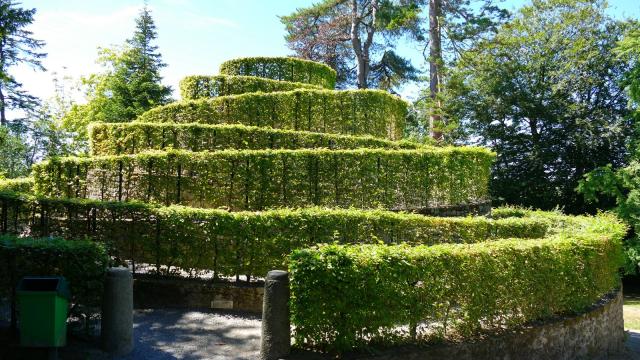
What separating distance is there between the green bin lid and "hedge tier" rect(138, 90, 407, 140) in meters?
12.1

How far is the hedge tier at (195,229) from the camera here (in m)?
10.4

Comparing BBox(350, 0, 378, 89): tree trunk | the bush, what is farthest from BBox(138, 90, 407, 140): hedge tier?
BBox(350, 0, 378, 89): tree trunk

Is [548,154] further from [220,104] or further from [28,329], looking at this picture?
[28,329]

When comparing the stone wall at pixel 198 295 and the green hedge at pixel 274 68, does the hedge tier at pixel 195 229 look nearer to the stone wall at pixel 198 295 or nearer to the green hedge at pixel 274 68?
the stone wall at pixel 198 295

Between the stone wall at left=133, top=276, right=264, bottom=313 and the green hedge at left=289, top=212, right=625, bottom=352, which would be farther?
the stone wall at left=133, top=276, right=264, bottom=313

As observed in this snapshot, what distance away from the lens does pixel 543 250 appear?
9.17m

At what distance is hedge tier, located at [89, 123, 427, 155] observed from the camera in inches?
607

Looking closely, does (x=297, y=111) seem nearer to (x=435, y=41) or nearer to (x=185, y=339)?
(x=185, y=339)

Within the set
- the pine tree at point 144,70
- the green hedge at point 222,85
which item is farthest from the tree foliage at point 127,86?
the green hedge at point 222,85

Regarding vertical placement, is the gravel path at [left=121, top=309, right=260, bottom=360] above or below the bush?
below

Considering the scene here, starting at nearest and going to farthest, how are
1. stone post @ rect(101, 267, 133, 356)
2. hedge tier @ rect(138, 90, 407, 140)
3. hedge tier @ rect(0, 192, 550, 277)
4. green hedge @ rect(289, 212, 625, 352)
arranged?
green hedge @ rect(289, 212, 625, 352), stone post @ rect(101, 267, 133, 356), hedge tier @ rect(0, 192, 550, 277), hedge tier @ rect(138, 90, 407, 140)

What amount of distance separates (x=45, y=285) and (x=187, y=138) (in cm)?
919

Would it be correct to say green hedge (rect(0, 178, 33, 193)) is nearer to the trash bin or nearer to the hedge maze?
the hedge maze

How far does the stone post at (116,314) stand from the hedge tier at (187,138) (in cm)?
828
